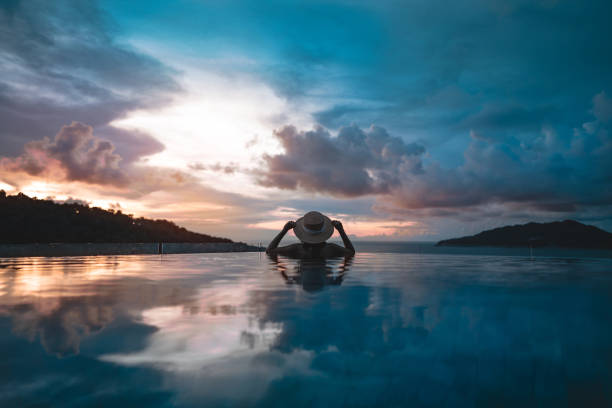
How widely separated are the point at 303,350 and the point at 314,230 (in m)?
25.3

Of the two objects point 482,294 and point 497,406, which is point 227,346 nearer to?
point 497,406

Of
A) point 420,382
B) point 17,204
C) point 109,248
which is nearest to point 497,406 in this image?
point 420,382

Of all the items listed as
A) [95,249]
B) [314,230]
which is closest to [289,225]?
[314,230]

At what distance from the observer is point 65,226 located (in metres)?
101

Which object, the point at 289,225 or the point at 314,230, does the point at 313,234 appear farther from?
the point at 289,225

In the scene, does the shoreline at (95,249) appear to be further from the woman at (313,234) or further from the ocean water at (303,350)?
the ocean water at (303,350)

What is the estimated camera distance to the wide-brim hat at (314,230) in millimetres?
31844

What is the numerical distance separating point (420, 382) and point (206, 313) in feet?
21.1

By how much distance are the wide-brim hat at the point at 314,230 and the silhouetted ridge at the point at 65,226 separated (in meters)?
82.5

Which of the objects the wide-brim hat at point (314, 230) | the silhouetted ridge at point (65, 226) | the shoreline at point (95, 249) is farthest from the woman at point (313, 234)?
the silhouetted ridge at point (65, 226)

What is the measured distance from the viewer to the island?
4512cm

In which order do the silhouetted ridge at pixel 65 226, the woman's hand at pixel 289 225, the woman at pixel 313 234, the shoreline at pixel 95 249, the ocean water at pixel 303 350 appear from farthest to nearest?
1. the silhouetted ridge at pixel 65 226
2. the shoreline at pixel 95 249
3. the woman's hand at pixel 289 225
4. the woman at pixel 313 234
5. the ocean water at pixel 303 350

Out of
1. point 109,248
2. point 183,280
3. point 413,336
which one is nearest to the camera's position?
point 413,336

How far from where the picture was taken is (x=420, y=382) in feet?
18.6
